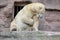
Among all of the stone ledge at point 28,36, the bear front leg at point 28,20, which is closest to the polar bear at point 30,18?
the bear front leg at point 28,20

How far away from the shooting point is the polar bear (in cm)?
179

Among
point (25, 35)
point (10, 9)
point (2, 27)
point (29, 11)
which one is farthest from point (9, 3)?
point (25, 35)

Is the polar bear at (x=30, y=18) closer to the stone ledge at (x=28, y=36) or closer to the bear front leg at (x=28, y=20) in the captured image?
the bear front leg at (x=28, y=20)

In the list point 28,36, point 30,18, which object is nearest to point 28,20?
point 30,18

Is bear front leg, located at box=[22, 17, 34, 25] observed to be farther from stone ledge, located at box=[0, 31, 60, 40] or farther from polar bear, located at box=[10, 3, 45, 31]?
stone ledge, located at box=[0, 31, 60, 40]

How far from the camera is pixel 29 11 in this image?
1.83m

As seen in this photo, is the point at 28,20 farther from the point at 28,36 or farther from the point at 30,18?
the point at 28,36

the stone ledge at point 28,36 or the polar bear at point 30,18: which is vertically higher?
the polar bear at point 30,18

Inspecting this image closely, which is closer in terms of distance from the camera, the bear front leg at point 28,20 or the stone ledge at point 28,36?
the stone ledge at point 28,36

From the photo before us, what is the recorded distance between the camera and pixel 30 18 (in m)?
1.82

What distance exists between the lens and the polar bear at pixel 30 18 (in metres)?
1.79

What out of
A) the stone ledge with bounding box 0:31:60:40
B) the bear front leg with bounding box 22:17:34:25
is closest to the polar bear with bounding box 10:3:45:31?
the bear front leg with bounding box 22:17:34:25

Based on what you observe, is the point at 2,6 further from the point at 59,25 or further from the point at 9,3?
the point at 59,25

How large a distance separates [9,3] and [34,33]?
1.95 feet
